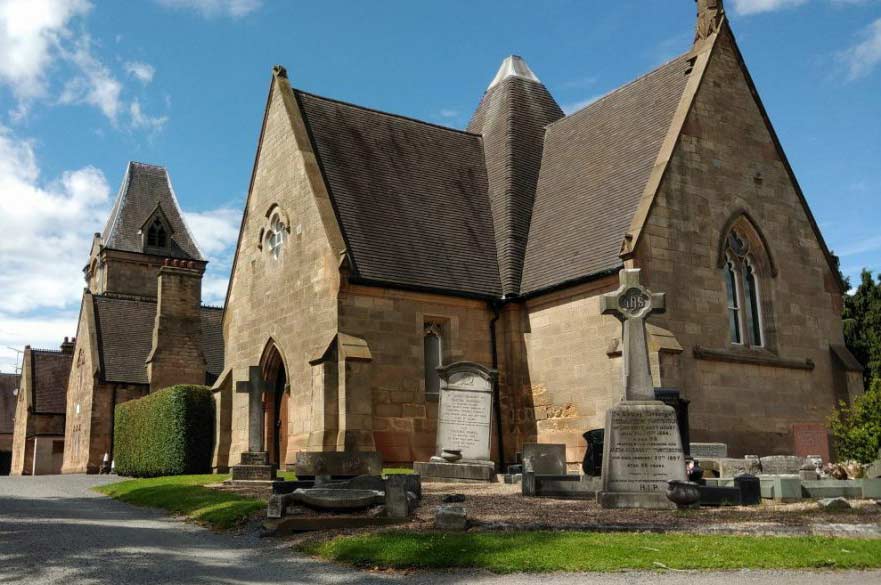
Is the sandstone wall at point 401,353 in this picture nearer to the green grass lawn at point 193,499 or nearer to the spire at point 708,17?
the green grass lawn at point 193,499

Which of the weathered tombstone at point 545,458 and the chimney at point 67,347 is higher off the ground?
the chimney at point 67,347

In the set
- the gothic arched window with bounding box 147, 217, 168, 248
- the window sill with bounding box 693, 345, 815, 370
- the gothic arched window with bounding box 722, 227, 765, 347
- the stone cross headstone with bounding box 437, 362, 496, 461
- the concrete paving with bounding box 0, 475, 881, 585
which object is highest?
the gothic arched window with bounding box 147, 217, 168, 248

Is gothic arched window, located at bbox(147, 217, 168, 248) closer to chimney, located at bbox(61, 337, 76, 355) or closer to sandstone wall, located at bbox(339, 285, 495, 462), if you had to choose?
chimney, located at bbox(61, 337, 76, 355)

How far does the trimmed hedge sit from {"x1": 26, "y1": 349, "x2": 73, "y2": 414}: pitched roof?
21.3 meters

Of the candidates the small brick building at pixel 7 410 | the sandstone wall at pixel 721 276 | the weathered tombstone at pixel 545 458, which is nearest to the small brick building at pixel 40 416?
the small brick building at pixel 7 410

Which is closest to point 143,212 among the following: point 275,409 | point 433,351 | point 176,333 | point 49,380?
point 49,380

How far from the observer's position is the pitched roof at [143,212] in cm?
6222

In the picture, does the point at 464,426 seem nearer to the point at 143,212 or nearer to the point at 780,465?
the point at 780,465

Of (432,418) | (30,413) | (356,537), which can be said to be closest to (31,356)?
(30,413)

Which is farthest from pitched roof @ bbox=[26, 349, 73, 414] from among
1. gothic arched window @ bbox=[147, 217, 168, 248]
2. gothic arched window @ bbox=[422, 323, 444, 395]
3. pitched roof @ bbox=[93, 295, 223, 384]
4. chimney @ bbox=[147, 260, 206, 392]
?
gothic arched window @ bbox=[422, 323, 444, 395]

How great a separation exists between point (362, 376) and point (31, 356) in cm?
3770

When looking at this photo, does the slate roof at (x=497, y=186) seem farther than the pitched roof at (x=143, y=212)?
No

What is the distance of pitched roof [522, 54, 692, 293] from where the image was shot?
21812mm

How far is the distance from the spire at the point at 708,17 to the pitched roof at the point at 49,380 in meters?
40.4
